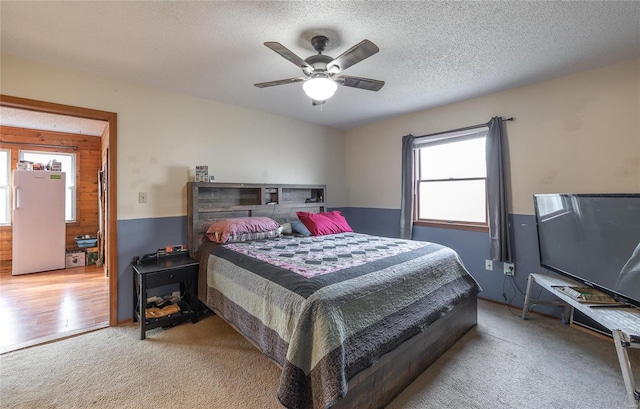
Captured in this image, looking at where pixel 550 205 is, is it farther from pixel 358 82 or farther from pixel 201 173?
pixel 201 173

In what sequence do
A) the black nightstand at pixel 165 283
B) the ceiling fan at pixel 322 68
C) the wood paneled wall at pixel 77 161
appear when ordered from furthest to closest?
the wood paneled wall at pixel 77 161
the black nightstand at pixel 165 283
the ceiling fan at pixel 322 68

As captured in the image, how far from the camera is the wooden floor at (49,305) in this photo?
2.52m

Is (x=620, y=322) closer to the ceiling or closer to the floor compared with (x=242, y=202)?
closer to the floor

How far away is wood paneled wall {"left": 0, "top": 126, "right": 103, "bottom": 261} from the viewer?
455 centimetres

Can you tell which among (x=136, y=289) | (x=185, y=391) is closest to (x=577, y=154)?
(x=185, y=391)

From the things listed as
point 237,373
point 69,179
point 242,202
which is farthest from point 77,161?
point 237,373

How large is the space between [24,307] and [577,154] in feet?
20.8

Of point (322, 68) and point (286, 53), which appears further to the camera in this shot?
point (322, 68)

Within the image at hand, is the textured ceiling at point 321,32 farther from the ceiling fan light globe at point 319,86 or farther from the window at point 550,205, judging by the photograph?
the window at point 550,205

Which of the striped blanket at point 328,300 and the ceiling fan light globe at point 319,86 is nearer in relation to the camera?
the striped blanket at point 328,300

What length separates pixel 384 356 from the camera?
165 cm

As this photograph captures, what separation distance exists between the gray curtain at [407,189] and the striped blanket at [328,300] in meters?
1.33

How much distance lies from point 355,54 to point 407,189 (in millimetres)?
2569

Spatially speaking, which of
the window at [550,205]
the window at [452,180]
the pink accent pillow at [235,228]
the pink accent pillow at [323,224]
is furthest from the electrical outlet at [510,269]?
the pink accent pillow at [235,228]
